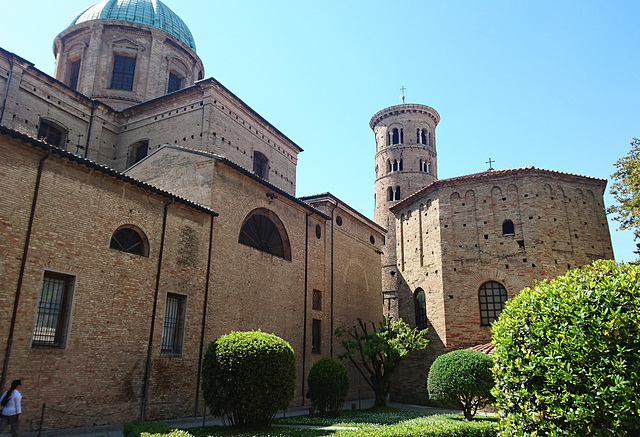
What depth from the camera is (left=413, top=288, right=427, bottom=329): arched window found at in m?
21.9

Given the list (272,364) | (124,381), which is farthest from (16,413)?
(272,364)

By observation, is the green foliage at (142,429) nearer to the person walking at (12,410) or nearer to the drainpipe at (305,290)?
the person walking at (12,410)

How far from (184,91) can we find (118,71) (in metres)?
6.03

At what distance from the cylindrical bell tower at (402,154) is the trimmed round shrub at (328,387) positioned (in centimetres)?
2531

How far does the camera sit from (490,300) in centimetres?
2022

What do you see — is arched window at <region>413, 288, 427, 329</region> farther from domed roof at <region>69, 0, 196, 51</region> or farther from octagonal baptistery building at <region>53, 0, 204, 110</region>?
domed roof at <region>69, 0, 196, 51</region>

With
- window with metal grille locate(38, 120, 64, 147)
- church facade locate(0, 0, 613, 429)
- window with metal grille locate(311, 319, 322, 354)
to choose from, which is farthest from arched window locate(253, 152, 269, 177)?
window with metal grille locate(38, 120, 64, 147)

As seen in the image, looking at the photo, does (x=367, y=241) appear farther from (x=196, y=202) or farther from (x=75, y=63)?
(x=75, y=63)

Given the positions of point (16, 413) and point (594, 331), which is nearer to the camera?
point (594, 331)

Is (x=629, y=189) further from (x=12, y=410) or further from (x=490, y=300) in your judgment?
(x=12, y=410)

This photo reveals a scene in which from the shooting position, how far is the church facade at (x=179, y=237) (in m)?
10.8

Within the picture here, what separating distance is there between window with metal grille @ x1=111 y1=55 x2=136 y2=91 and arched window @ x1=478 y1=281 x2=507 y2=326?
66.0ft

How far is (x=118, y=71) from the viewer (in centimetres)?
2528

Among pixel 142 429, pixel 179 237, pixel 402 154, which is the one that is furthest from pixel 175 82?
pixel 142 429
